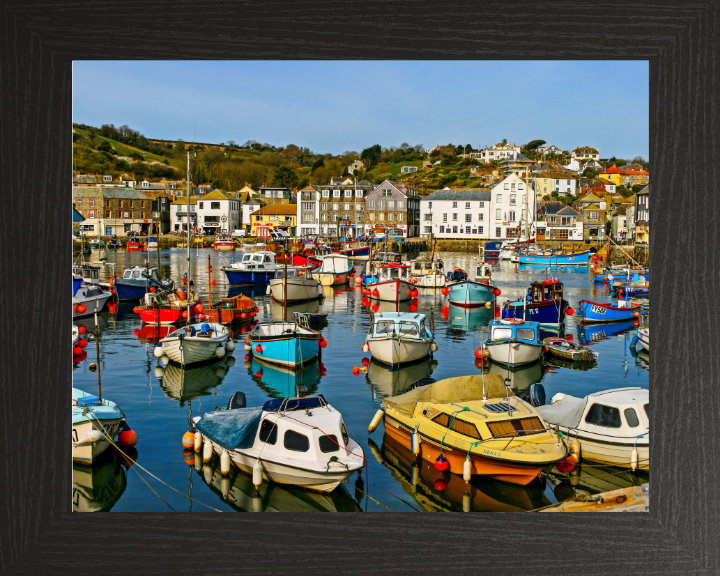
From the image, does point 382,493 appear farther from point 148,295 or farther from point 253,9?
point 148,295

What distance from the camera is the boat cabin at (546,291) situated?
1858 cm

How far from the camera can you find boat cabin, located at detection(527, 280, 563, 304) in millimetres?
18578

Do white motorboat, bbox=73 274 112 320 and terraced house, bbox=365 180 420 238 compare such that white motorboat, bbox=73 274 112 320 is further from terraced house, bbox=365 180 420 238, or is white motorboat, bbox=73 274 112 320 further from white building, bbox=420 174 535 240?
white building, bbox=420 174 535 240

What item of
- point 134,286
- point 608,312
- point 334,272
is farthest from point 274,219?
point 608,312

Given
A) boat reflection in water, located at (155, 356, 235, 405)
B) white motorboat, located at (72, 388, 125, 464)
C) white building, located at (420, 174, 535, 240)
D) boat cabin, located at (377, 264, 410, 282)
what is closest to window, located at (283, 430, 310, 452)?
white motorboat, located at (72, 388, 125, 464)

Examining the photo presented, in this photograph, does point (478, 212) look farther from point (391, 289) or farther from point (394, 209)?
point (391, 289)

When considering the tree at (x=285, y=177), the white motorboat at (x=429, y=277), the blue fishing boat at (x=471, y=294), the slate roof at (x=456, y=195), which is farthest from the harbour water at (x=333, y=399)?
the slate roof at (x=456, y=195)

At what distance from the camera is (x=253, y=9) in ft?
11.2

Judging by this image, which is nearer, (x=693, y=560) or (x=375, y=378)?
(x=693, y=560)

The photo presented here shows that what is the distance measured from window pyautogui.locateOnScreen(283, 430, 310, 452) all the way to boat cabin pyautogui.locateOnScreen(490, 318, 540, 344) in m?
7.72

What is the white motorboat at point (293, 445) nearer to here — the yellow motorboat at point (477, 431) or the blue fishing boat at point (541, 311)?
the yellow motorboat at point (477, 431)

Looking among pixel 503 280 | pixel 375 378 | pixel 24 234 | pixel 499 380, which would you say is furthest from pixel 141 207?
Result: pixel 24 234

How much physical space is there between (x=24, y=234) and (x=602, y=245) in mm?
44868

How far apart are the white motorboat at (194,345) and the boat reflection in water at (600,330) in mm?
8647
